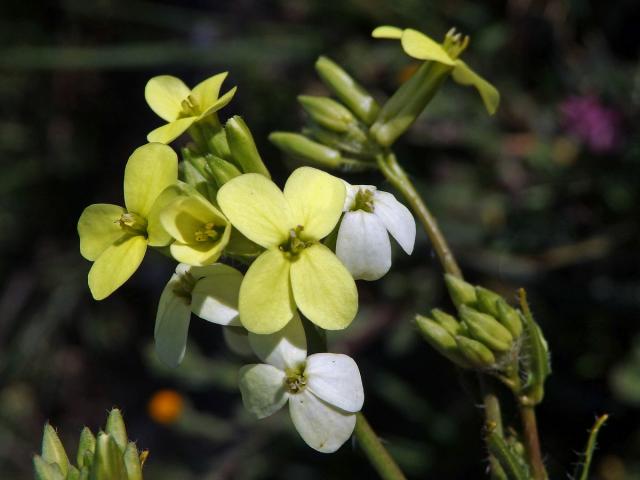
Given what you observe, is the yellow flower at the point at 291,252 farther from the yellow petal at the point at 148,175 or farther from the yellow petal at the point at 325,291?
the yellow petal at the point at 148,175

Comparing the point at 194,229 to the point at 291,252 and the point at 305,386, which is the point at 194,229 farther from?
the point at 305,386

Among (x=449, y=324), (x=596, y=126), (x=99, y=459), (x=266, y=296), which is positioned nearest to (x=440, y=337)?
(x=449, y=324)

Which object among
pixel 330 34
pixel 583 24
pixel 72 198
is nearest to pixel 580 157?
pixel 583 24

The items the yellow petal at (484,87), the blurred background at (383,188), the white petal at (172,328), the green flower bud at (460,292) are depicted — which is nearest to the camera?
the white petal at (172,328)

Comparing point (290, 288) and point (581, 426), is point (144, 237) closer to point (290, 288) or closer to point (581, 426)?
point (290, 288)

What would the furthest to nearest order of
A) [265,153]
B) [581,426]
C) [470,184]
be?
[265,153]
[470,184]
[581,426]

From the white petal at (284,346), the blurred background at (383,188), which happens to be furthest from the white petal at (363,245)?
the blurred background at (383,188)
